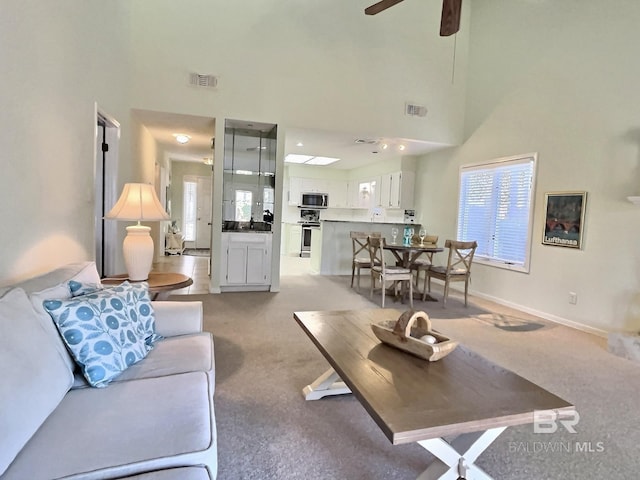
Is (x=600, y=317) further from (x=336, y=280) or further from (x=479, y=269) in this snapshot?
(x=336, y=280)

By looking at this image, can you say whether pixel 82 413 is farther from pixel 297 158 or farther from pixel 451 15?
pixel 297 158

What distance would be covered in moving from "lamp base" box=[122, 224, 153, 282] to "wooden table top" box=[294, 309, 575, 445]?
5.06ft

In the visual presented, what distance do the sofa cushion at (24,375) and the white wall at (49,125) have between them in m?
0.83

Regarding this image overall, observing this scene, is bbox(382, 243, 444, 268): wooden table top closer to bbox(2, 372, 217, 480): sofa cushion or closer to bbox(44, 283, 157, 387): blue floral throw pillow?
bbox(44, 283, 157, 387): blue floral throw pillow

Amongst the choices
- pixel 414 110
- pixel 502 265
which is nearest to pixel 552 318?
pixel 502 265

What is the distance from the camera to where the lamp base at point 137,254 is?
105 inches

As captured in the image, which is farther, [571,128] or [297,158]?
[297,158]

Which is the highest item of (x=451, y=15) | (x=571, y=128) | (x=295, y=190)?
(x=451, y=15)

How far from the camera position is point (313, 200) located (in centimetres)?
945

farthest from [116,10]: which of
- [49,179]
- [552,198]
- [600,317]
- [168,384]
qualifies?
[600,317]

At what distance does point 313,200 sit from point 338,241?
2815 millimetres

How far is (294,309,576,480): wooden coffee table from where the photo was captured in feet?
3.98

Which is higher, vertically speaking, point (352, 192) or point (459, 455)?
point (352, 192)

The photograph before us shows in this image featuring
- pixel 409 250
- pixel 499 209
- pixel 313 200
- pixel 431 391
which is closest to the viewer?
pixel 431 391
